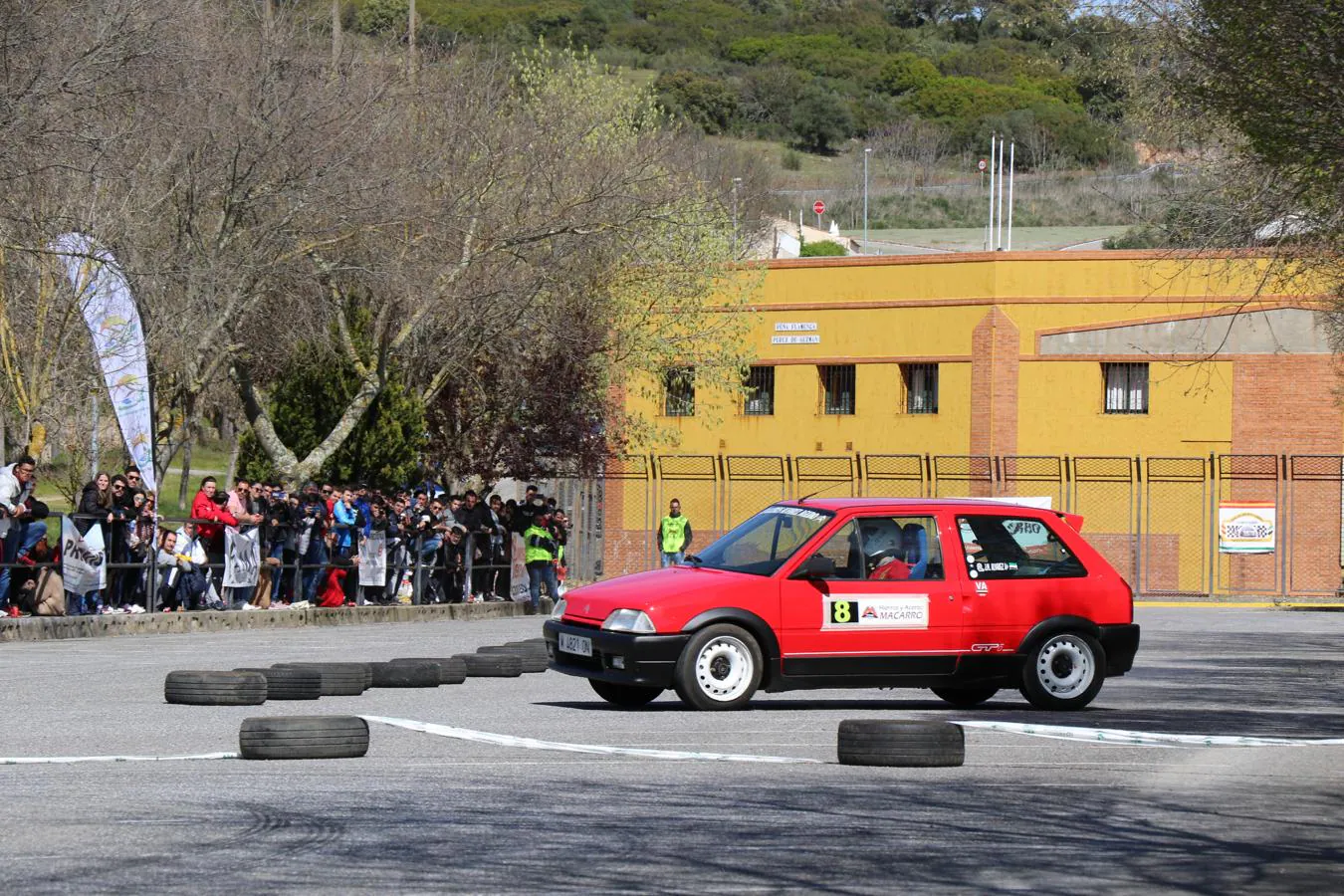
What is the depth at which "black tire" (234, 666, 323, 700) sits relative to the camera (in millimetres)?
14070

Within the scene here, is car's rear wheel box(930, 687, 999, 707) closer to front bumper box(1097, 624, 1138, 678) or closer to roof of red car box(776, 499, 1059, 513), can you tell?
front bumper box(1097, 624, 1138, 678)

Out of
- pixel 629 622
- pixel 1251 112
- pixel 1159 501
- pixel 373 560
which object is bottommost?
pixel 629 622

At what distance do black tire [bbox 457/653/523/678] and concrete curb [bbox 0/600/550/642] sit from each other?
667 cm

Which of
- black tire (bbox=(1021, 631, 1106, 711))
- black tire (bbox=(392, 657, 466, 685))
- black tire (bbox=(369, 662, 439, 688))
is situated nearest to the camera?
black tire (bbox=(1021, 631, 1106, 711))

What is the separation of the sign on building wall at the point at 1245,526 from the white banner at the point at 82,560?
2567 centimetres

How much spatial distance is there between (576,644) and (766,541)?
1.66 m

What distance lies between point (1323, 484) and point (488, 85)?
21447 millimetres

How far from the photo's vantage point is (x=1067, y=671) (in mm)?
14539

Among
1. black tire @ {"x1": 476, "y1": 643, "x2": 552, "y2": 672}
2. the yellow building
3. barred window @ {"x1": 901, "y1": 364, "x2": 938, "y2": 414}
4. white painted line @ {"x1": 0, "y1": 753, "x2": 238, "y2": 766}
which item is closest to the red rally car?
black tire @ {"x1": 476, "y1": 643, "x2": 552, "y2": 672}

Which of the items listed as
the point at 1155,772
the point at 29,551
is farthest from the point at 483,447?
→ the point at 1155,772

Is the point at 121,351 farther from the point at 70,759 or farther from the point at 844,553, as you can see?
the point at 70,759

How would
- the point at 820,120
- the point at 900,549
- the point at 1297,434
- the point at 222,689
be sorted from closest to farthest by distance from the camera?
1. the point at 222,689
2. the point at 900,549
3. the point at 1297,434
4. the point at 820,120

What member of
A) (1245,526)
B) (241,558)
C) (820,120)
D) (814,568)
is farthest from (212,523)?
(820,120)

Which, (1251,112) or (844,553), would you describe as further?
(1251,112)
